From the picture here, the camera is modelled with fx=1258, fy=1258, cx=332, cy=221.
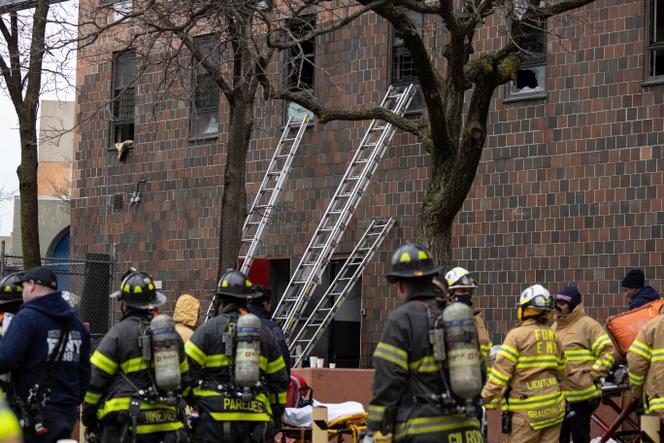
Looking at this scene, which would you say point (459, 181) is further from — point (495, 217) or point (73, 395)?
point (73, 395)

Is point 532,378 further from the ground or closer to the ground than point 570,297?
closer to the ground

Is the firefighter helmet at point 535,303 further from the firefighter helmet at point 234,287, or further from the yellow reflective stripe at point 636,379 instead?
the firefighter helmet at point 234,287

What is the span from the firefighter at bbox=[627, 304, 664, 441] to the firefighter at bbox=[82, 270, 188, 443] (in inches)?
156

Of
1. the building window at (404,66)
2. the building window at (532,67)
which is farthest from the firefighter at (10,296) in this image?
the building window at (404,66)

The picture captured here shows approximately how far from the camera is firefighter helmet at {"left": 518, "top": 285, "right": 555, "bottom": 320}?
11.2 meters

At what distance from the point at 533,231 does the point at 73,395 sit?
10436mm

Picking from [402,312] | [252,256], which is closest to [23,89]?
[252,256]

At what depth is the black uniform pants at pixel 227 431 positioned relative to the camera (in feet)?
32.3

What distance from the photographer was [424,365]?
762 cm

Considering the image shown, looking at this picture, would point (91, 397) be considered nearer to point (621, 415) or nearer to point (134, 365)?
point (134, 365)

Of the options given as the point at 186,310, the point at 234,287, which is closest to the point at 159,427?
the point at 234,287

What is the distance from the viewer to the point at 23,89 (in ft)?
66.4

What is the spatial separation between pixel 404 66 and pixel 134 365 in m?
11.8

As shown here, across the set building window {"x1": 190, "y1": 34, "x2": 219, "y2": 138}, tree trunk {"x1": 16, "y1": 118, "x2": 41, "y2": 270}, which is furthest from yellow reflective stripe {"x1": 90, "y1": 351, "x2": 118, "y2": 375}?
building window {"x1": 190, "y1": 34, "x2": 219, "y2": 138}
